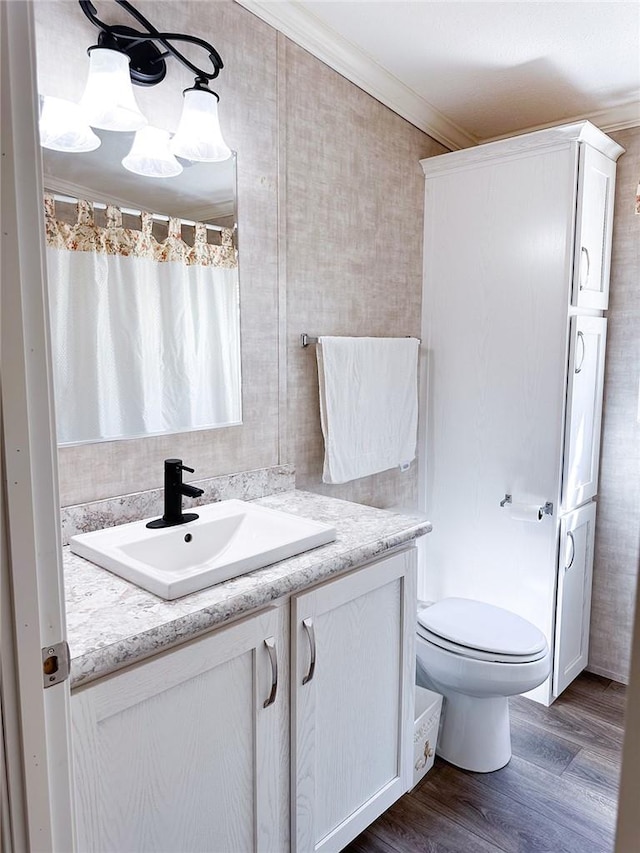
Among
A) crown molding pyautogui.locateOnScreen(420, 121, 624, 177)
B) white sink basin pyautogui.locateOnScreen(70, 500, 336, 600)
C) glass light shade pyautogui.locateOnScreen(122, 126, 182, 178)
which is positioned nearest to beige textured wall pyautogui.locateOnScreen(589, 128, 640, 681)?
crown molding pyautogui.locateOnScreen(420, 121, 624, 177)

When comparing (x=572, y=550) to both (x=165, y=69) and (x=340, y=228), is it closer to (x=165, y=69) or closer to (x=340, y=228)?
(x=340, y=228)

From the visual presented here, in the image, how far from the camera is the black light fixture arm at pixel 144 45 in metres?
1.34

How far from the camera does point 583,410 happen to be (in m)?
2.27

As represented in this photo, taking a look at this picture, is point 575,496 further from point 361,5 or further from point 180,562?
point 361,5

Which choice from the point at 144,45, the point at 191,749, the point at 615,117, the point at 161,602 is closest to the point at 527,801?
the point at 191,749

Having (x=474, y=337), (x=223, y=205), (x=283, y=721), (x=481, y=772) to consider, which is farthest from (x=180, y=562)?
(x=474, y=337)

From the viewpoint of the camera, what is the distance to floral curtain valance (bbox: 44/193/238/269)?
1.33 m

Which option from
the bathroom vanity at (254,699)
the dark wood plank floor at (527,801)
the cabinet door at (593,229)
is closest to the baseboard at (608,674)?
the dark wood plank floor at (527,801)

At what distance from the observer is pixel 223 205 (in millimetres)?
1643

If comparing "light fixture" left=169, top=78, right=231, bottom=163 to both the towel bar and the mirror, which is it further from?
the towel bar

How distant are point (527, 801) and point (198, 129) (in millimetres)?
2175

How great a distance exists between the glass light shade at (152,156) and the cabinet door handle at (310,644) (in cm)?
116

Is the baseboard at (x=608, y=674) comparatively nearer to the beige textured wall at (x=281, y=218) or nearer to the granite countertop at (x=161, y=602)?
the beige textured wall at (x=281, y=218)

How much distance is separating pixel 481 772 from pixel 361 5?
7.93 feet
